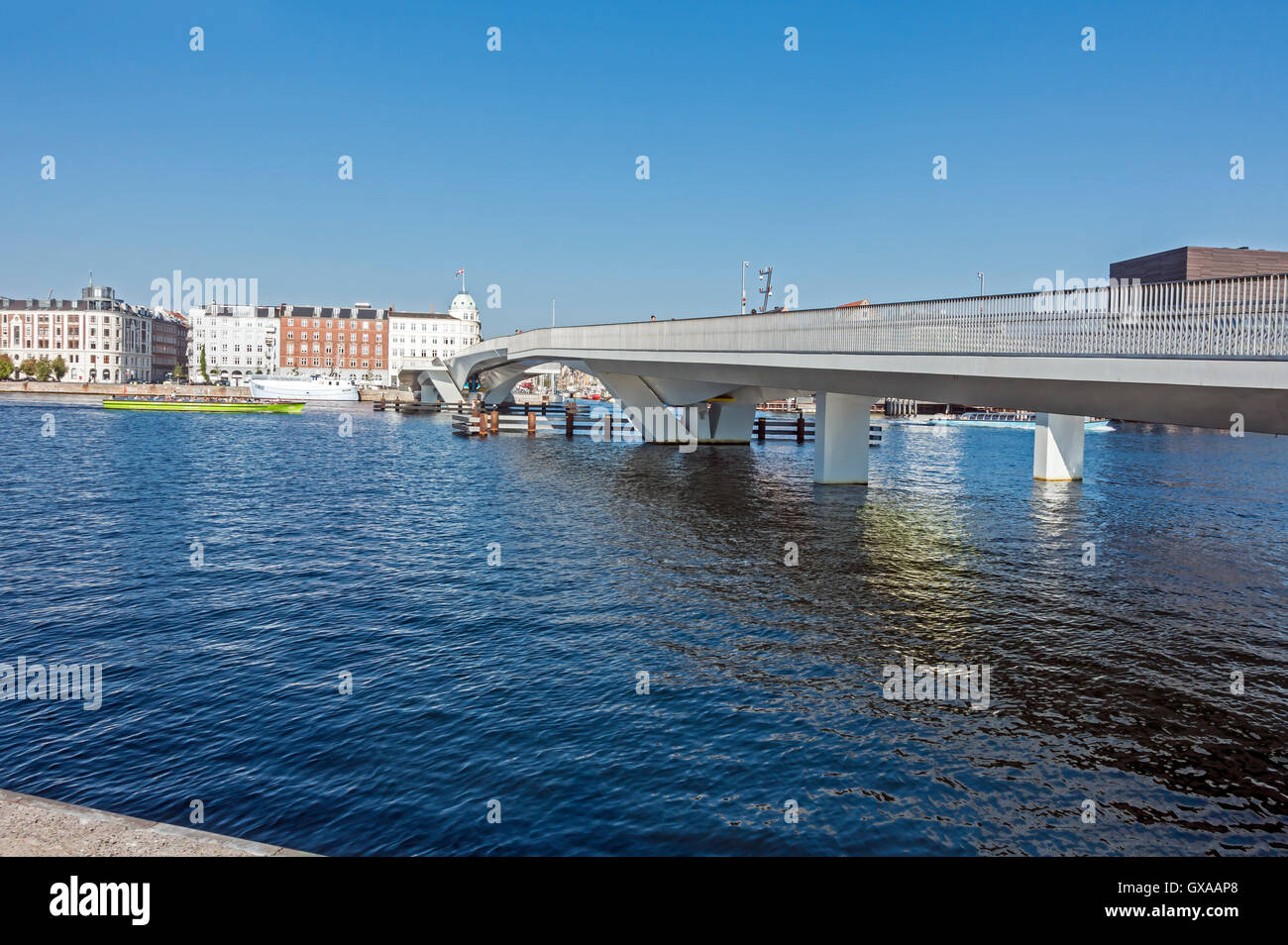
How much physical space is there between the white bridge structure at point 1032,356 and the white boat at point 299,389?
114 metres

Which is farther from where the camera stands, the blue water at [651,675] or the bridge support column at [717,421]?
the bridge support column at [717,421]

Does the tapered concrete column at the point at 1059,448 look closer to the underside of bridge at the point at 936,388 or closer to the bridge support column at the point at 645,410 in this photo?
the underside of bridge at the point at 936,388

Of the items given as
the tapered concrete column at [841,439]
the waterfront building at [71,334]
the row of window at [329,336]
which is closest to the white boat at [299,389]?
the row of window at [329,336]

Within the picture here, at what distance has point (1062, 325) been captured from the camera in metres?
20.7

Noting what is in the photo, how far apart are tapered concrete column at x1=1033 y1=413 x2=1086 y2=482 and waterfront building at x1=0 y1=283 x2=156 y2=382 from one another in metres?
182

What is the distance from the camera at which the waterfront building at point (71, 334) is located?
568 feet

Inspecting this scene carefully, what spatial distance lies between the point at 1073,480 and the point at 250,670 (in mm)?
43302

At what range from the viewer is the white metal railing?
629 inches

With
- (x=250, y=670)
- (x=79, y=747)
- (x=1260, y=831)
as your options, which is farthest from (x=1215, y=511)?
(x=79, y=747)

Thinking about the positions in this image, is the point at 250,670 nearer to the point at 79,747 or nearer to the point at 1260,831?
the point at 79,747

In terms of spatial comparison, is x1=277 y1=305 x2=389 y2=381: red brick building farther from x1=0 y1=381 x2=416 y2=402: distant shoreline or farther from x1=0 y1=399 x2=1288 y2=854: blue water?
x1=0 y1=399 x2=1288 y2=854: blue water

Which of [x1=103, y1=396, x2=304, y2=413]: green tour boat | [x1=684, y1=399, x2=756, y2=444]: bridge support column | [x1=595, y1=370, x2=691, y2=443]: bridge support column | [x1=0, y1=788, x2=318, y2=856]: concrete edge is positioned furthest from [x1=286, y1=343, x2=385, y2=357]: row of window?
[x1=0, y1=788, x2=318, y2=856]: concrete edge
